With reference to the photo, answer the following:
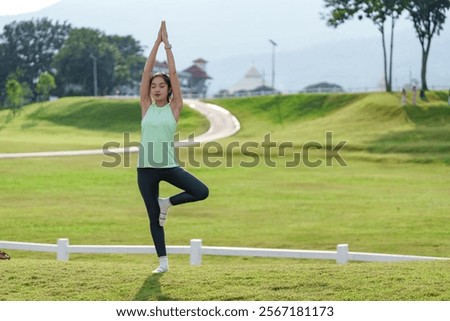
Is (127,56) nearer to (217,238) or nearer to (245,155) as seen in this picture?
(245,155)

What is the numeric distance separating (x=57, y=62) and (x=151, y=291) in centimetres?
13565

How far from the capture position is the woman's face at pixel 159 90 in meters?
14.0

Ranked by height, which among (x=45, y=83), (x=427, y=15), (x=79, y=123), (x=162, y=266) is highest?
(x=427, y=15)

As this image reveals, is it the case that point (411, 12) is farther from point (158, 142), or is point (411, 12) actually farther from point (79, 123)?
point (158, 142)

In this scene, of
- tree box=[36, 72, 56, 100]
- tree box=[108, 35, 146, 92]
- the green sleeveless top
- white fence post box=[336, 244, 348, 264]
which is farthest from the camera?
tree box=[108, 35, 146, 92]

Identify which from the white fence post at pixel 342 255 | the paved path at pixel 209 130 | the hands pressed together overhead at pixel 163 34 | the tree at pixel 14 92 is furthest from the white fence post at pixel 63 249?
the tree at pixel 14 92

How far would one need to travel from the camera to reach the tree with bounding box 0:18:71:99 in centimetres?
16400

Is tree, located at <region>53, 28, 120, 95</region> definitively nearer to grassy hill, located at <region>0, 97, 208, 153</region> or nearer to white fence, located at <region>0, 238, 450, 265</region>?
grassy hill, located at <region>0, 97, 208, 153</region>

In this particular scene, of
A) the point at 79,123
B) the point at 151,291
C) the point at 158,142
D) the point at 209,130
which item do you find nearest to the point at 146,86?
the point at 158,142

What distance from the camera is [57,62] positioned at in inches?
5733

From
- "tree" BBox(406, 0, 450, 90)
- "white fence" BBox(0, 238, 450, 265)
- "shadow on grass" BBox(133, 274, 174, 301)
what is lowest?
"white fence" BBox(0, 238, 450, 265)

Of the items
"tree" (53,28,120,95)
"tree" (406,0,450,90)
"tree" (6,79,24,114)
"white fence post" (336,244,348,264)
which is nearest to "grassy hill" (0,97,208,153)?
"tree" (6,79,24,114)

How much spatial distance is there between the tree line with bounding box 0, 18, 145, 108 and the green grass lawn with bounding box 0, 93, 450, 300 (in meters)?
49.0

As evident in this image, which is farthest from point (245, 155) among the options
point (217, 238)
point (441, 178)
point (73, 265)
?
point (73, 265)
